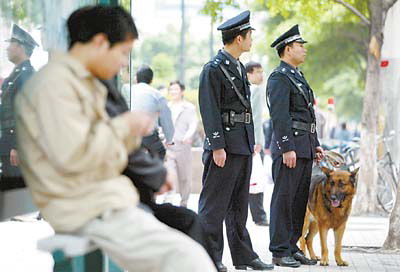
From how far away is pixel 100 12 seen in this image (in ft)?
16.9

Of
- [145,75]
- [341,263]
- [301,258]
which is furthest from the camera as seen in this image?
[145,75]

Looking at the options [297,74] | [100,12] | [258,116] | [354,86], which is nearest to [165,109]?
[258,116]

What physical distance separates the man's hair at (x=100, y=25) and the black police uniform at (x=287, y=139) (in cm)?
506

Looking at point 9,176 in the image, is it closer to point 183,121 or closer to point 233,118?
point 233,118

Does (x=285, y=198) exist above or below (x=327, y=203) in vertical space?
above

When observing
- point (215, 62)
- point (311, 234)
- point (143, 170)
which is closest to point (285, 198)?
point (311, 234)

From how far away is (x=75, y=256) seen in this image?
→ 6.14 m

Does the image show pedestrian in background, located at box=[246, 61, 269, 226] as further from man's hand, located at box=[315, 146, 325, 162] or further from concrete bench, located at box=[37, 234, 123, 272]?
concrete bench, located at box=[37, 234, 123, 272]

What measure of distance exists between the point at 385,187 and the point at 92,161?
14.0 m

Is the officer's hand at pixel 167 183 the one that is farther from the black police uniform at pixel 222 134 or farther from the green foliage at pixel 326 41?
the green foliage at pixel 326 41

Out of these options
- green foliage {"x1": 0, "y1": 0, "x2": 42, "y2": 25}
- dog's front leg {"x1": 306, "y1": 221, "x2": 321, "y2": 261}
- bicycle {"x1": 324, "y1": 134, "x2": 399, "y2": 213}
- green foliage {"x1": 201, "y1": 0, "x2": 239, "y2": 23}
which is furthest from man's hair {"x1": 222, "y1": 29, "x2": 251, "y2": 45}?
bicycle {"x1": 324, "y1": 134, "x2": 399, "y2": 213}

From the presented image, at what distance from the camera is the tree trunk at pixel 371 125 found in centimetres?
1798

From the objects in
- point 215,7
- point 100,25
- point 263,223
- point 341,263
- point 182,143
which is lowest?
point 263,223

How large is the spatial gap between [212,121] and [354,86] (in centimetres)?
5148
